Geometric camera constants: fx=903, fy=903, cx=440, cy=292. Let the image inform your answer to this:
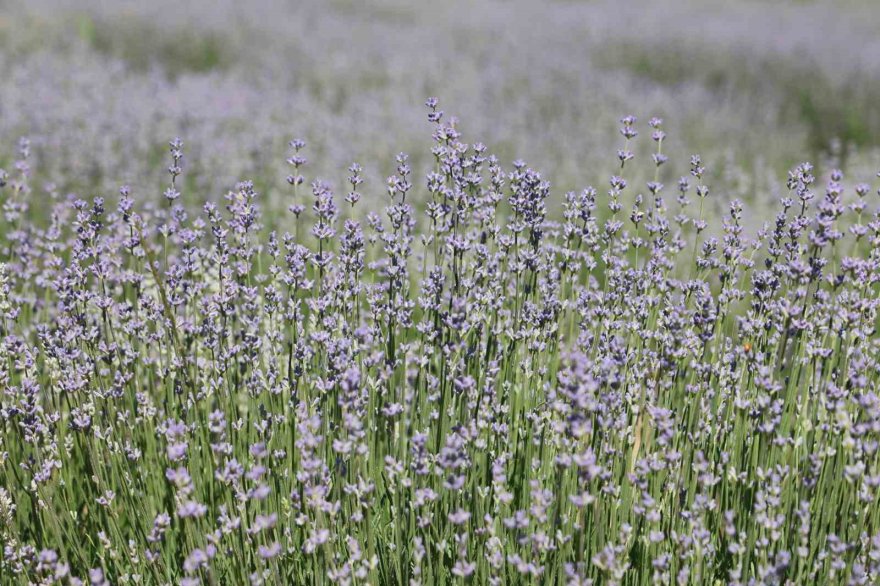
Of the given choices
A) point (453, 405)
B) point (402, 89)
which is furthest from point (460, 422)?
point (402, 89)

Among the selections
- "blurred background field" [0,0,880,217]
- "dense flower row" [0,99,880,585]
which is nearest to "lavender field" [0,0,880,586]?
"dense flower row" [0,99,880,585]

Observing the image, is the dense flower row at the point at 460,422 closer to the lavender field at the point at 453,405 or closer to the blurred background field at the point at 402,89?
the lavender field at the point at 453,405

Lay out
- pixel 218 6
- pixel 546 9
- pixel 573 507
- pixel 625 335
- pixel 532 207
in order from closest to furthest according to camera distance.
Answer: pixel 573 507 → pixel 532 207 → pixel 625 335 → pixel 218 6 → pixel 546 9

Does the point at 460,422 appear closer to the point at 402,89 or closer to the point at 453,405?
the point at 453,405

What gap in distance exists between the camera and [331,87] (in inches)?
388

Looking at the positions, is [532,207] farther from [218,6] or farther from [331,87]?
[218,6]

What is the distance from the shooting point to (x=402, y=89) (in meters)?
9.52

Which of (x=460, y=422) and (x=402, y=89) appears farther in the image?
(x=402, y=89)

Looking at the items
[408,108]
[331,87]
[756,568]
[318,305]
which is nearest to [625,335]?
[756,568]

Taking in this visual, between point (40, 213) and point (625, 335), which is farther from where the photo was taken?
point (40, 213)

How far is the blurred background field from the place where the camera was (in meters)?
6.89

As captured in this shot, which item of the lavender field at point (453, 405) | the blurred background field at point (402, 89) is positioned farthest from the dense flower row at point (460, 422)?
the blurred background field at point (402, 89)

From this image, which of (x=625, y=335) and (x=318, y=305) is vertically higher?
(x=318, y=305)

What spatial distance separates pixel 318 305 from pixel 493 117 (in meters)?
6.77
